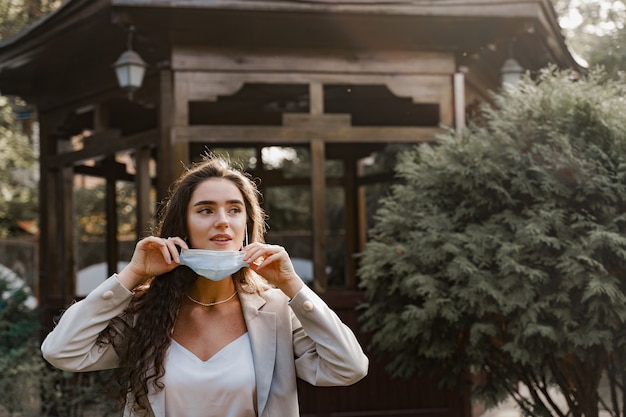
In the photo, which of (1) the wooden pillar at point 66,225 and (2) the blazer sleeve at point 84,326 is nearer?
(2) the blazer sleeve at point 84,326

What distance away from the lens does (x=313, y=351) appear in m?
2.86

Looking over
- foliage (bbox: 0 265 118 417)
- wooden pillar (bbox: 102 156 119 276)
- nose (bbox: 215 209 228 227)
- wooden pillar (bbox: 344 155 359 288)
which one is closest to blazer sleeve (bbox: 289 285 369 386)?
nose (bbox: 215 209 228 227)

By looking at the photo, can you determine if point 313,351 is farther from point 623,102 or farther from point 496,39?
point 496,39

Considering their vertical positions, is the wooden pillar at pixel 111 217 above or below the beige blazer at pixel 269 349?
above

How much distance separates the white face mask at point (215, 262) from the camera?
2777mm

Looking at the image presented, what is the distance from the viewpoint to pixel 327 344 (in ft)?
9.07

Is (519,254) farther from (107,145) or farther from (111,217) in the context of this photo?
(111,217)

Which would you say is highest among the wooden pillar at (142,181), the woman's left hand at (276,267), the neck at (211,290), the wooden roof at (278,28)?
the wooden roof at (278,28)

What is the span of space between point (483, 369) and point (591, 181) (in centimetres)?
148

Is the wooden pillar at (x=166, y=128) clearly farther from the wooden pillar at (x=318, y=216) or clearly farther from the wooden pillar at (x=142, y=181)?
the wooden pillar at (x=318, y=216)

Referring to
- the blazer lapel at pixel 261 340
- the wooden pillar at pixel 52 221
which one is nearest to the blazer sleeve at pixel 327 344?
the blazer lapel at pixel 261 340

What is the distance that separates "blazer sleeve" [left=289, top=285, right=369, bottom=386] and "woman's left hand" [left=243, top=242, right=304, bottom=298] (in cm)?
4

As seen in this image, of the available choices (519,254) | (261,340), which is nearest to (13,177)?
(519,254)

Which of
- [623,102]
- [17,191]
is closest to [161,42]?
[623,102]
